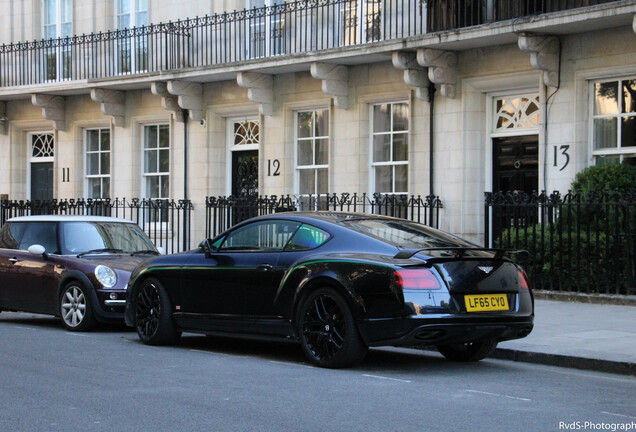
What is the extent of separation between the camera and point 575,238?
14273mm

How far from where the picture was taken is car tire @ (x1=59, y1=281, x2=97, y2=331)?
12398mm

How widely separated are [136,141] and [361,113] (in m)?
6.79

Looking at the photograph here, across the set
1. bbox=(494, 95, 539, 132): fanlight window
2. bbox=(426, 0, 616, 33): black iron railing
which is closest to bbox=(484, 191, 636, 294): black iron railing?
bbox=(494, 95, 539, 132): fanlight window

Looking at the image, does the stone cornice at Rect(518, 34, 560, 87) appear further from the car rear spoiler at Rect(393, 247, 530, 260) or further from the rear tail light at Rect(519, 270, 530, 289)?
the car rear spoiler at Rect(393, 247, 530, 260)

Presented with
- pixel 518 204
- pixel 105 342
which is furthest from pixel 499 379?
pixel 518 204

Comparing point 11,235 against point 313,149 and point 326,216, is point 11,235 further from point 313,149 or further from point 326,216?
point 313,149

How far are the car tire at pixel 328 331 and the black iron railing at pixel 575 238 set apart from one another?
19.5 ft

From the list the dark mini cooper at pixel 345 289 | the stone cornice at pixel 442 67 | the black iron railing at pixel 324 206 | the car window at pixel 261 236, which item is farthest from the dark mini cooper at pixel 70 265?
the stone cornice at pixel 442 67

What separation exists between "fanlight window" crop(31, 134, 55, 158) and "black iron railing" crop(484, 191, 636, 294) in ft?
47.0

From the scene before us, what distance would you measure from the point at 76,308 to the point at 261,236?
3814mm

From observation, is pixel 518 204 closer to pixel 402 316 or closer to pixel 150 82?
pixel 402 316


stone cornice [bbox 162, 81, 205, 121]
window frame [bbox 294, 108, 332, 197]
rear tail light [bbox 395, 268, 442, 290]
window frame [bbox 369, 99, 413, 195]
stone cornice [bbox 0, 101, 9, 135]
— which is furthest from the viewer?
stone cornice [bbox 0, 101, 9, 135]

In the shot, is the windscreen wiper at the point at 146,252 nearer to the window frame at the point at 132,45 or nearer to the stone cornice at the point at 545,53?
the stone cornice at the point at 545,53

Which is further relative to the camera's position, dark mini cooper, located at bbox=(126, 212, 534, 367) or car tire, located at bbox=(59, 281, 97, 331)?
car tire, located at bbox=(59, 281, 97, 331)
